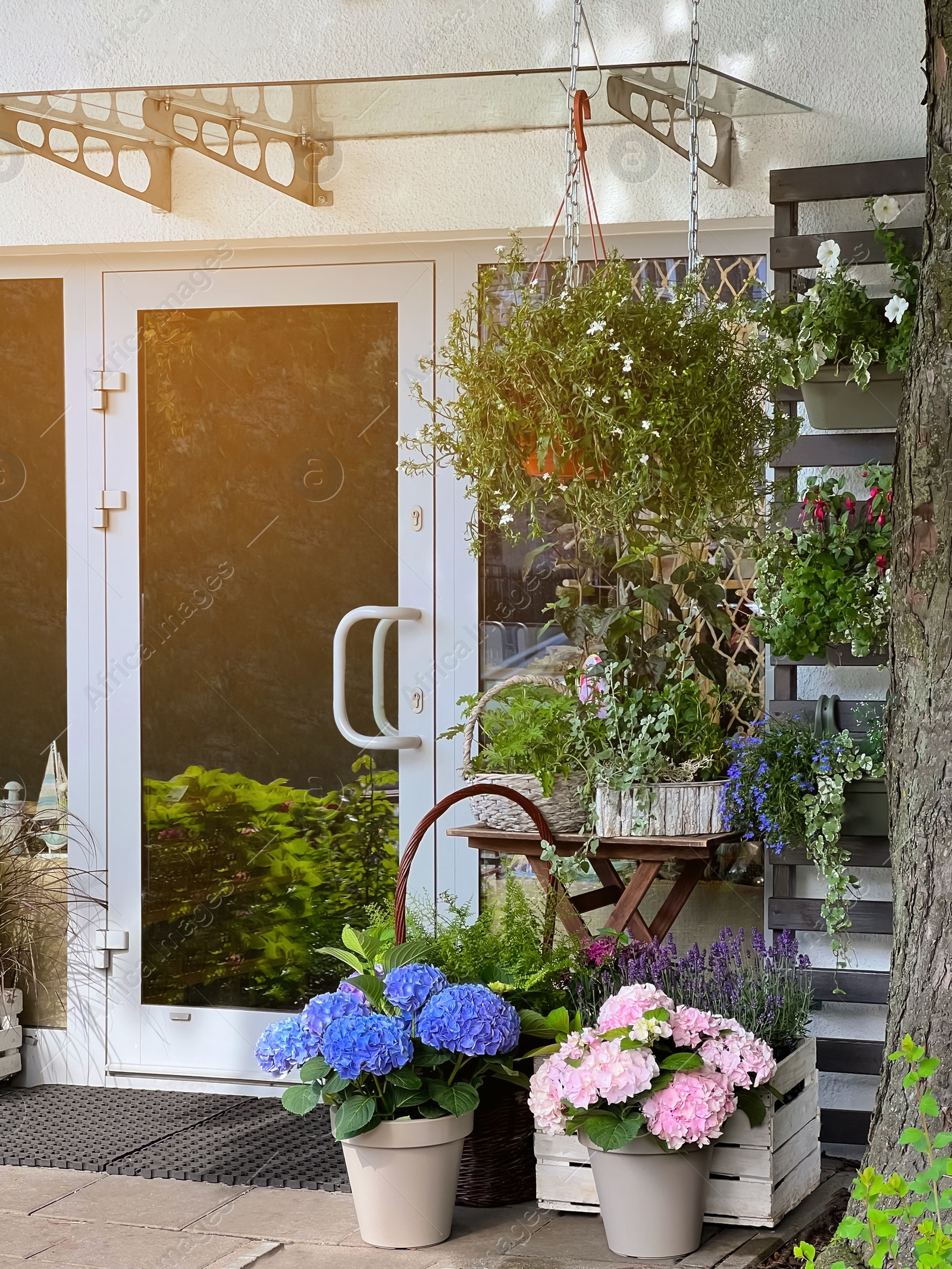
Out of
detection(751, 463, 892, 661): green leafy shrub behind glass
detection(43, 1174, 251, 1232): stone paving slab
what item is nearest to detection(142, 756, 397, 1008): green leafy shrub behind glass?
detection(43, 1174, 251, 1232): stone paving slab

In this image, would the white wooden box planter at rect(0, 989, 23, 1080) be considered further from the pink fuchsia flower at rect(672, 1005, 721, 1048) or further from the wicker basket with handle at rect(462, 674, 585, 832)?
the pink fuchsia flower at rect(672, 1005, 721, 1048)

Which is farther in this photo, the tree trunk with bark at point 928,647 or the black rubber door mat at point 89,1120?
the black rubber door mat at point 89,1120

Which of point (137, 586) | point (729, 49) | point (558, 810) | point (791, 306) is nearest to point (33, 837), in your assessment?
point (137, 586)

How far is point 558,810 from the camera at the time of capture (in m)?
3.42

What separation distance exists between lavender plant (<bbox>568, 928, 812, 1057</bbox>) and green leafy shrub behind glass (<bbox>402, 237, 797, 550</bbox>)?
102 cm

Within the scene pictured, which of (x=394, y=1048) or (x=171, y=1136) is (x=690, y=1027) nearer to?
(x=394, y=1048)

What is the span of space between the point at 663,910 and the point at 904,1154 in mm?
1159

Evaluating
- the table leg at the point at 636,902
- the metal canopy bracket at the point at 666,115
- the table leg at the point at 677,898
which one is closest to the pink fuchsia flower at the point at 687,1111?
the table leg at the point at 636,902

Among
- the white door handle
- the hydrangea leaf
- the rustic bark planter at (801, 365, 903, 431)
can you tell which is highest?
the rustic bark planter at (801, 365, 903, 431)

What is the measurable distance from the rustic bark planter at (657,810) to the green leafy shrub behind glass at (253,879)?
3.16ft

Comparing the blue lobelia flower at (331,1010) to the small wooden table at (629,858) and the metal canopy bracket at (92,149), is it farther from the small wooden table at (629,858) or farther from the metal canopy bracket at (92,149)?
the metal canopy bracket at (92,149)

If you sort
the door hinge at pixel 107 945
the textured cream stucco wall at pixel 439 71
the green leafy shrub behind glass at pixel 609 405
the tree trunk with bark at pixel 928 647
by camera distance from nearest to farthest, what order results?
the tree trunk with bark at pixel 928 647 < the green leafy shrub behind glass at pixel 609 405 < the textured cream stucco wall at pixel 439 71 < the door hinge at pixel 107 945

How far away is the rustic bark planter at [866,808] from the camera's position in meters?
3.38

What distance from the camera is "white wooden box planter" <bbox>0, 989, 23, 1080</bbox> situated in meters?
4.21
